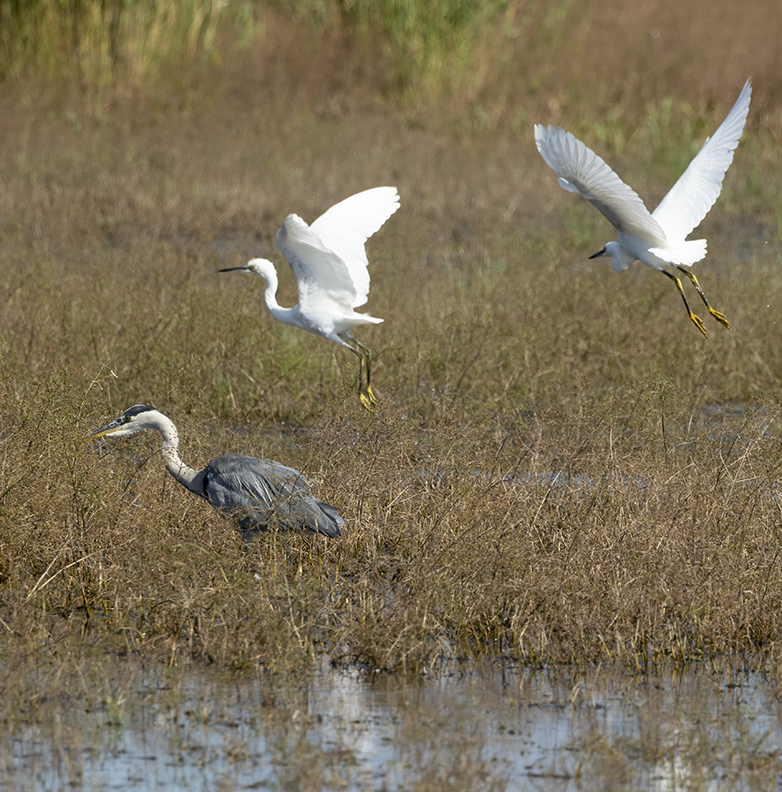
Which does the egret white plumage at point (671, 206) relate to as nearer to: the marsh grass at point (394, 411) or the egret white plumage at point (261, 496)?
the marsh grass at point (394, 411)

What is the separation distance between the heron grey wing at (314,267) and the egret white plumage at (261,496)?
1533 millimetres

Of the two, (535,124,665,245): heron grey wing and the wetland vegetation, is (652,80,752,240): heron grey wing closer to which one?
(535,124,665,245): heron grey wing

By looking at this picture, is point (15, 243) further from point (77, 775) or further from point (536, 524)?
point (77, 775)

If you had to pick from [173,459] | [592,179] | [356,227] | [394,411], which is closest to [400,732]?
[173,459]

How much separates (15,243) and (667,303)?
4952 mm

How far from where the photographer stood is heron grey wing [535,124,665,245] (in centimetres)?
582

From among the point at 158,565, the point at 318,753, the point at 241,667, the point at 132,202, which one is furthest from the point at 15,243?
the point at 318,753

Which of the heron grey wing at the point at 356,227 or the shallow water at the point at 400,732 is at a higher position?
the heron grey wing at the point at 356,227

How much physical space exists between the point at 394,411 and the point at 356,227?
1.76 m

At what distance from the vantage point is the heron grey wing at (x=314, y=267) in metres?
6.34

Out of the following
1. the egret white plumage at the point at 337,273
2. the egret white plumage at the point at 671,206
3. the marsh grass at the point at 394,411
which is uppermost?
the egret white plumage at the point at 671,206

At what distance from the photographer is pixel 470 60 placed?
50.6 ft

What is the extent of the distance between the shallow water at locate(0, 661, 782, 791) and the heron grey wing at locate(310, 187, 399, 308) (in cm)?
319

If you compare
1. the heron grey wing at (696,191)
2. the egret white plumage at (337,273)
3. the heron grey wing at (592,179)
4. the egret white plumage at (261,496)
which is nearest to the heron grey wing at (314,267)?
the egret white plumage at (337,273)
